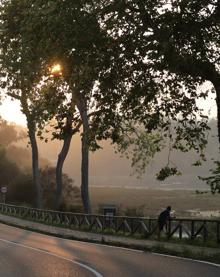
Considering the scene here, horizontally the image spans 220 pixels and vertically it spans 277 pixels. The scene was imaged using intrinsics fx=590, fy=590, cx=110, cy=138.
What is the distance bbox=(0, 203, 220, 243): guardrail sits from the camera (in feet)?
73.9

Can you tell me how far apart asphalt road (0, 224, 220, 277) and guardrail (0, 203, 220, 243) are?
10.4ft

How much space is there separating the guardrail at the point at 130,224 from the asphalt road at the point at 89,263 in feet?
10.4

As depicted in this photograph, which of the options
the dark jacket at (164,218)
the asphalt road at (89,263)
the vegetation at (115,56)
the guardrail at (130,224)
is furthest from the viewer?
the dark jacket at (164,218)

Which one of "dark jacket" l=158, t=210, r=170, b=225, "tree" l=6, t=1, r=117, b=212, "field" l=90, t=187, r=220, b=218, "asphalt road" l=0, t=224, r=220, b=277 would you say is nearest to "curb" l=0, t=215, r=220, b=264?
"asphalt road" l=0, t=224, r=220, b=277

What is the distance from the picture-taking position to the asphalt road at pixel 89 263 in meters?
13.9

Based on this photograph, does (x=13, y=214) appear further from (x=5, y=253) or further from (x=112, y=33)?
(x=112, y=33)

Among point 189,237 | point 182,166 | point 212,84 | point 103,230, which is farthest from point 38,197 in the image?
point 182,166

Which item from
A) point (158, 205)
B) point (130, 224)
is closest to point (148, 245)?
point (130, 224)

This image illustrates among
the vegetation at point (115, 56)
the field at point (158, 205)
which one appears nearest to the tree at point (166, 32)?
the vegetation at point (115, 56)

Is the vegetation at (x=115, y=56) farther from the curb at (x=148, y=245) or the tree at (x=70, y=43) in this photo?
the curb at (x=148, y=245)

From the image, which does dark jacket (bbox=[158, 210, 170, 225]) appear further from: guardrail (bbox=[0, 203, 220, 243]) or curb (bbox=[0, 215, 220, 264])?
curb (bbox=[0, 215, 220, 264])

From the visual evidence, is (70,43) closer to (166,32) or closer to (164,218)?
(166,32)

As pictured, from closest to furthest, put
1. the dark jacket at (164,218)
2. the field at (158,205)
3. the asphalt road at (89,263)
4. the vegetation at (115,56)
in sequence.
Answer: the asphalt road at (89,263) → the vegetation at (115,56) → the dark jacket at (164,218) → the field at (158,205)

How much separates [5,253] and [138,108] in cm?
661
